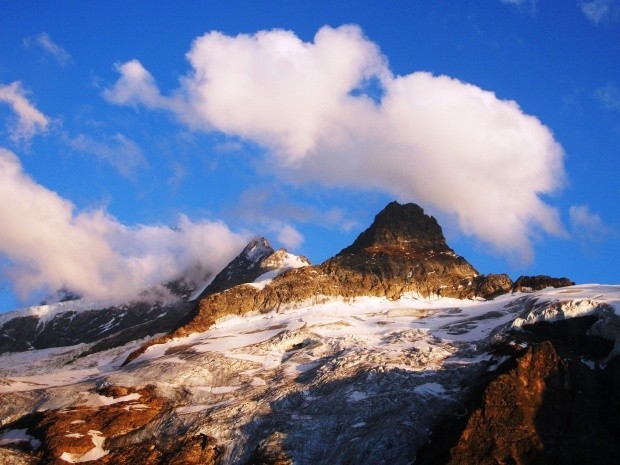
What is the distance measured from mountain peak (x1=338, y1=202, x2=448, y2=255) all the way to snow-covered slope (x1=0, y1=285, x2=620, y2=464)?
48.0 meters

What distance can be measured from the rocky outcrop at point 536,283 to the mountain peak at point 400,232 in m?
27.2

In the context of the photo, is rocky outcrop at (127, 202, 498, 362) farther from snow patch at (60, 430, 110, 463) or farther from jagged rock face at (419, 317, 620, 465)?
jagged rock face at (419, 317, 620, 465)

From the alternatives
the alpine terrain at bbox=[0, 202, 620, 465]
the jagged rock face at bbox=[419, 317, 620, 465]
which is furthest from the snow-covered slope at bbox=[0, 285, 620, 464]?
the jagged rock face at bbox=[419, 317, 620, 465]

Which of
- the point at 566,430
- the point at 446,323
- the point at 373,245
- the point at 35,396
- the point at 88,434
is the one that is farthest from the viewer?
the point at 373,245

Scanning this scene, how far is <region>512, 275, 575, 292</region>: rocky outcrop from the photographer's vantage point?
145m

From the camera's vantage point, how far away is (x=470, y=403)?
218 feet

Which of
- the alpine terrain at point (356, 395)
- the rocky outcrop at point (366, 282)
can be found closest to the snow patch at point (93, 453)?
the alpine terrain at point (356, 395)

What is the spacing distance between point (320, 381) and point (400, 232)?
104304mm

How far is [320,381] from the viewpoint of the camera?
3282 inches

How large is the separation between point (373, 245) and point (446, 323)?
60.8 meters

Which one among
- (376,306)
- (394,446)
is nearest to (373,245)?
(376,306)

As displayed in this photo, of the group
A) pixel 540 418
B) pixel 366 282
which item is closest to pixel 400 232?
pixel 366 282

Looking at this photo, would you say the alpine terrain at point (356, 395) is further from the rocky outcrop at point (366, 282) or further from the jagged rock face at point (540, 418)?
the rocky outcrop at point (366, 282)

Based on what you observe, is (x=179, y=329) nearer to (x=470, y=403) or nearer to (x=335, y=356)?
(x=335, y=356)
